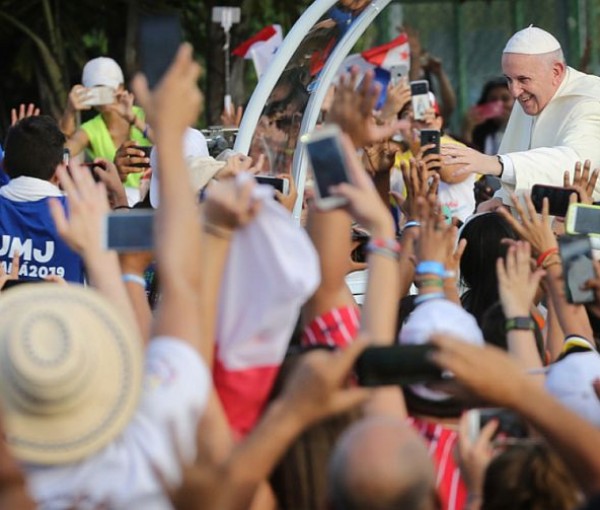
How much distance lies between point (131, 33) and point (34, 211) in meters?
5.24

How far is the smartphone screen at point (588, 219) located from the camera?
504 cm

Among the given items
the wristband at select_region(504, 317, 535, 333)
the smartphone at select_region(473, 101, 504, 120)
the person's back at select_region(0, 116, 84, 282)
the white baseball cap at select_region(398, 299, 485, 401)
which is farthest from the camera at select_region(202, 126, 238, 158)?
the smartphone at select_region(473, 101, 504, 120)

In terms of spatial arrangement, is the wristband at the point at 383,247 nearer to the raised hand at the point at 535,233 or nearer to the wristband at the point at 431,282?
the wristband at the point at 431,282

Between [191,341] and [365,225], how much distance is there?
0.58m

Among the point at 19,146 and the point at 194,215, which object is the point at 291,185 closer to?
the point at 19,146

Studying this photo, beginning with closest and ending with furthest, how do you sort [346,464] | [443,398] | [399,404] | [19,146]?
[346,464] → [399,404] → [443,398] → [19,146]

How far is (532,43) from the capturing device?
7754 mm

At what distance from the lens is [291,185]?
6.28 metres

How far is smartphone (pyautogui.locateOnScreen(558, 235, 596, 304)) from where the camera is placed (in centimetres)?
441

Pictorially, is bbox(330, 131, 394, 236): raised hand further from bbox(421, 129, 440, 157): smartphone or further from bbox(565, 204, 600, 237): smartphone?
bbox(421, 129, 440, 157): smartphone

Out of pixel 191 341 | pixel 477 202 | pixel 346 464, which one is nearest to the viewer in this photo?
pixel 346 464

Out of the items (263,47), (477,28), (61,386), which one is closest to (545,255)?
(61,386)

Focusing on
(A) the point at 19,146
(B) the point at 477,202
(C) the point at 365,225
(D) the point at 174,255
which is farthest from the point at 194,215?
(B) the point at 477,202

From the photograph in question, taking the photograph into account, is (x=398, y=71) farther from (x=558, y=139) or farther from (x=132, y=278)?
(x=132, y=278)
